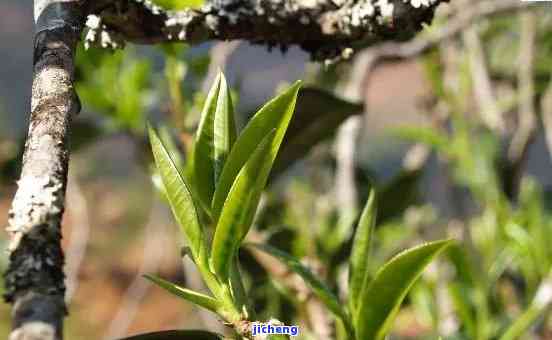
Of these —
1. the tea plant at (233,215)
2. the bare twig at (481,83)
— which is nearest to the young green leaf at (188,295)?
the tea plant at (233,215)

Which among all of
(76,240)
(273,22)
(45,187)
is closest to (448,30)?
(273,22)

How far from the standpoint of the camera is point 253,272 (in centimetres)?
85

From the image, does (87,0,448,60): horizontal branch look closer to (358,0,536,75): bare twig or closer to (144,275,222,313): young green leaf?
(144,275,222,313): young green leaf

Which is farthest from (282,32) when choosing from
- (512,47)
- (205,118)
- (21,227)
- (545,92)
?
(512,47)

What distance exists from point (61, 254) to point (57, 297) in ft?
0.07

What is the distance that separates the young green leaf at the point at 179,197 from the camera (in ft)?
1.12

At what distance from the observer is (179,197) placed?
13.7 inches

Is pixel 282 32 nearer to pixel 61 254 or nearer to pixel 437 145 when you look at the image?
pixel 61 254

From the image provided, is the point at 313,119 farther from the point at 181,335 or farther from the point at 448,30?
the point at 448,30

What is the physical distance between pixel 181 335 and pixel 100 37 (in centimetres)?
20

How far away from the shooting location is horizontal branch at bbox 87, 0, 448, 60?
433 millimetres

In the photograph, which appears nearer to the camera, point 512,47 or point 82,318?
point 512,47

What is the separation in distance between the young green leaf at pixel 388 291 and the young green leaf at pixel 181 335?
10 centimetres

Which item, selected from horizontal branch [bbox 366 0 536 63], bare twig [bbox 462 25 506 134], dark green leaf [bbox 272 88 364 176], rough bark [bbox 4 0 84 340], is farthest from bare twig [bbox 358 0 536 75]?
rough bark [bbox 4 0 84 340]
